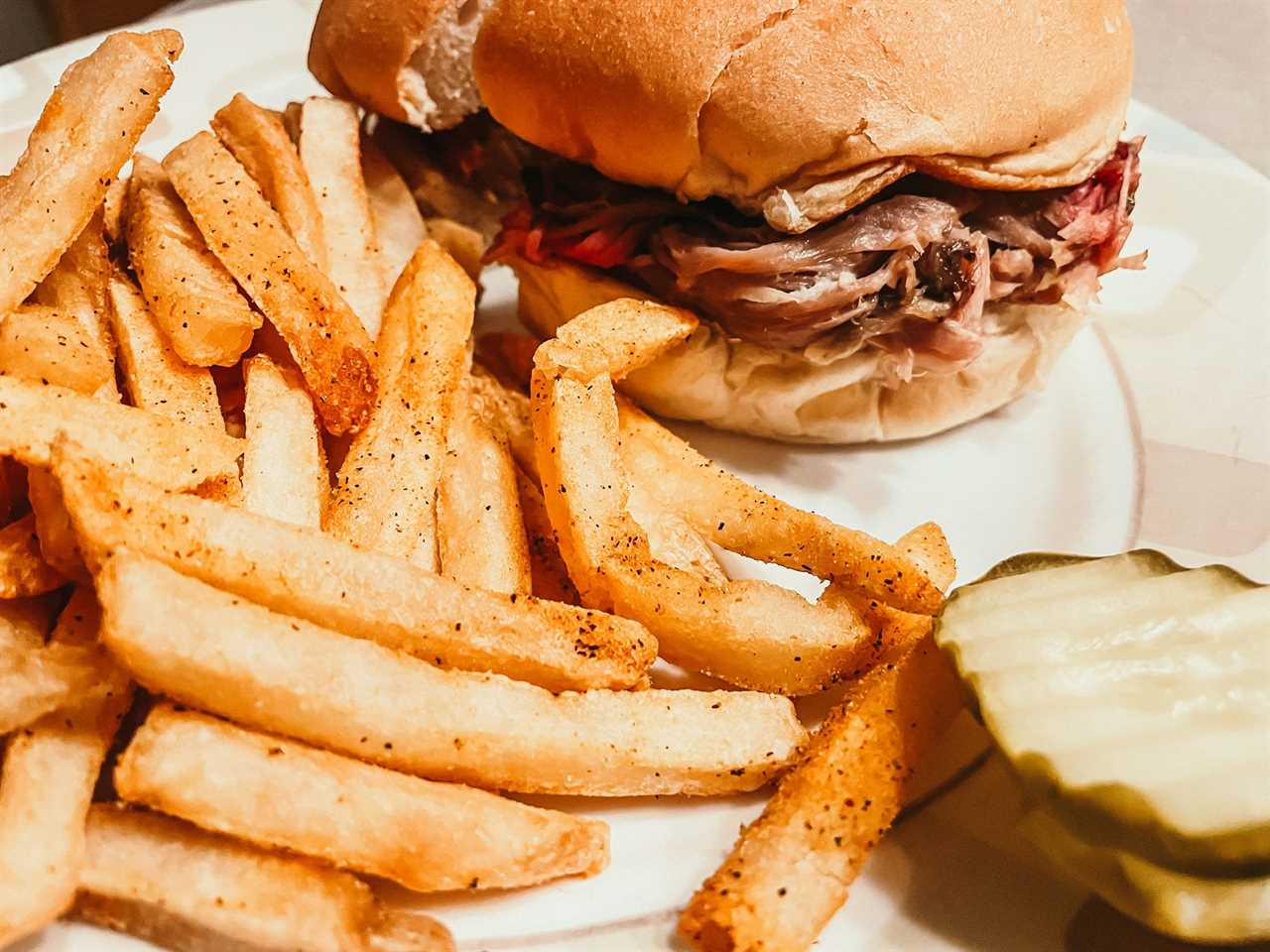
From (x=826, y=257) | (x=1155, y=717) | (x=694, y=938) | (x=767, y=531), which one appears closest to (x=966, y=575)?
(x=767, y=531)

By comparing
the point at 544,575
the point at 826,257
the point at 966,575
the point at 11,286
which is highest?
the point at 11,286

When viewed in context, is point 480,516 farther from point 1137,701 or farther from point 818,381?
point 1137,701

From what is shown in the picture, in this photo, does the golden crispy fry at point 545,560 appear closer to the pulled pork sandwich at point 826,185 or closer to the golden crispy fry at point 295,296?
the golden crispy fry at point 295,296

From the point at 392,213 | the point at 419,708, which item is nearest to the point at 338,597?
the point at 419,708

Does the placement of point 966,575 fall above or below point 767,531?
below

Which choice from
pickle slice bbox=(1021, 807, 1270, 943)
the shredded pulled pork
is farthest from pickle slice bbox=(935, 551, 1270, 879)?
the shredded pulled pork

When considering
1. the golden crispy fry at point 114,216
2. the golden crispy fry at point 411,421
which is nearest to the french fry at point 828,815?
the golden crispy fry at point 411,421

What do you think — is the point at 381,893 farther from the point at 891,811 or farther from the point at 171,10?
the point at 171,10

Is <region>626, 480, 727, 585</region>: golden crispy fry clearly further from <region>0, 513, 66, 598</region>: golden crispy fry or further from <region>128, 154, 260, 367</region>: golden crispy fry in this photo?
<region>0, 513, 66, 598</region>: golden crispy fry
